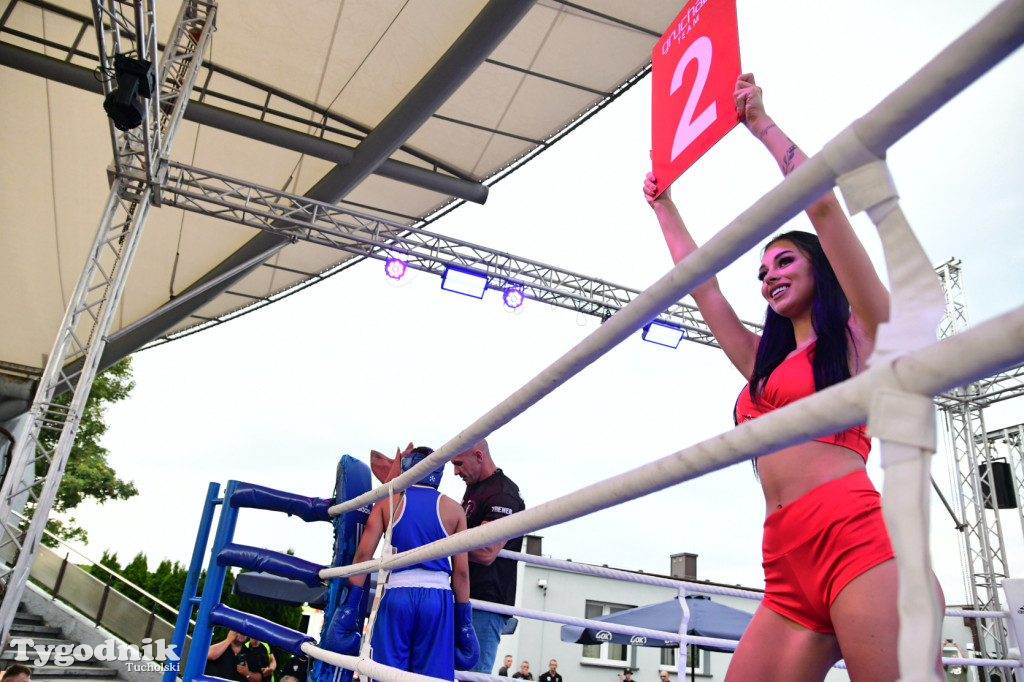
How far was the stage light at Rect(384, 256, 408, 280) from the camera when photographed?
859cm

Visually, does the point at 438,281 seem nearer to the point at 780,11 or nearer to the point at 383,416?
the point at 780,11

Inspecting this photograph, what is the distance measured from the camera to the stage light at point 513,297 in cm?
897

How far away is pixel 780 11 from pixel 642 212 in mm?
6662

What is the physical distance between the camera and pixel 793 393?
1.19 meters

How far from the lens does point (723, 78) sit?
1619mm

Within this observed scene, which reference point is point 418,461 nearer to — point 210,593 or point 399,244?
point 210,593

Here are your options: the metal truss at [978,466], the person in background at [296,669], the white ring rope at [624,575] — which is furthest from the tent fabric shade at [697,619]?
the metal truss at [978,466]

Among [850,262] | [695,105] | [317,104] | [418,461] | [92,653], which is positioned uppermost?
[317,104]

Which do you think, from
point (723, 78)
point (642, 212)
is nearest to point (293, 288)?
point (642, 212)

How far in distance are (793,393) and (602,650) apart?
14.8 meters

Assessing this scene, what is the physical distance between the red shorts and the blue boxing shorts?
1.60 metres

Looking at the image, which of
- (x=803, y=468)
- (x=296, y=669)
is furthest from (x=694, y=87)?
(x=296, y=669)

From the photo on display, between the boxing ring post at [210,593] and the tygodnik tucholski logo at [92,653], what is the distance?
5.08m

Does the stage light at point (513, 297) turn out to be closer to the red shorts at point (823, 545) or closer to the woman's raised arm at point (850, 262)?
the red shorts at point (823, 545)
